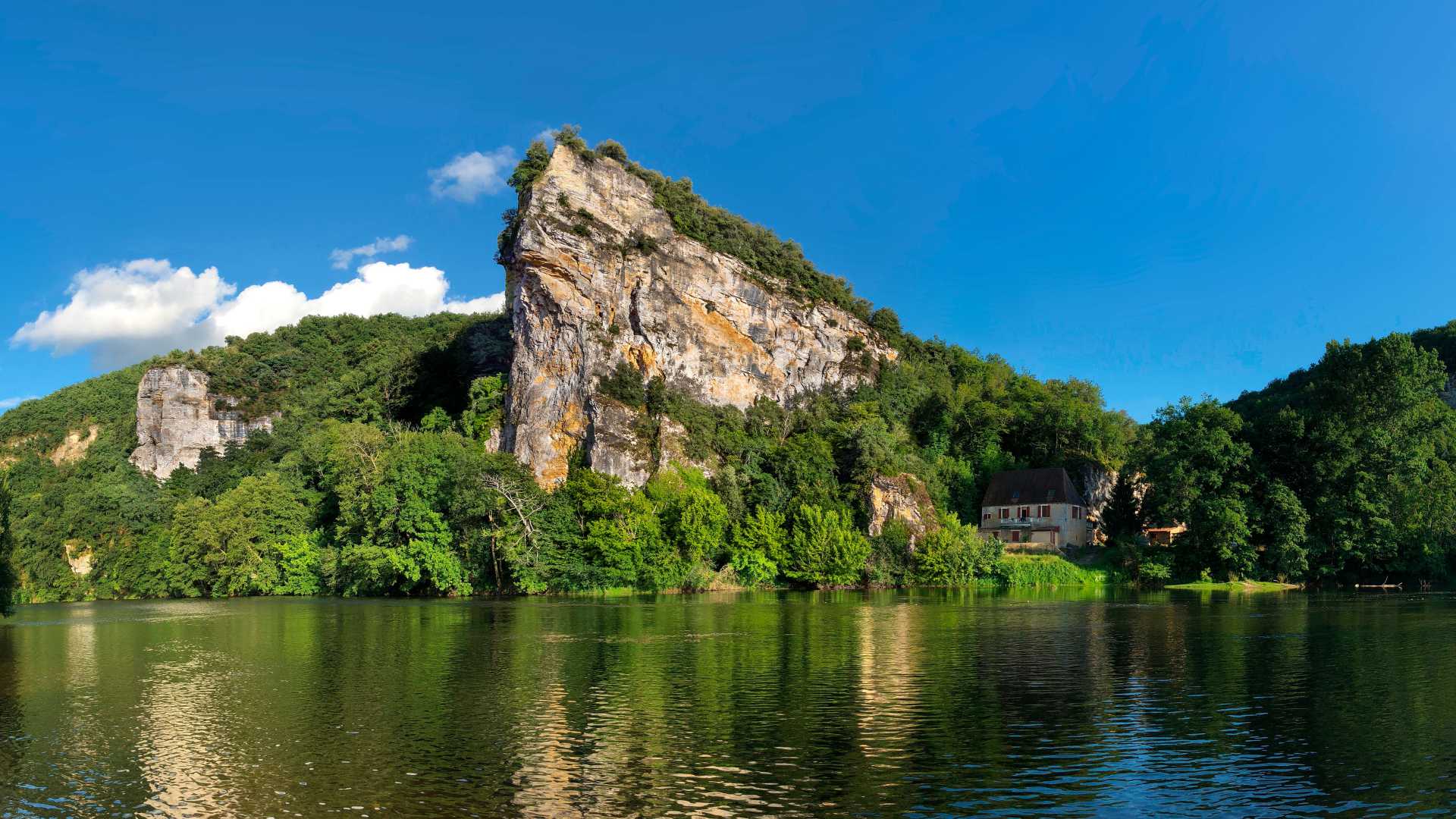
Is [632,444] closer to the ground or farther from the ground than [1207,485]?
farther from the ground

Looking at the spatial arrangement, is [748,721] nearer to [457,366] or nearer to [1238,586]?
[1238,586]

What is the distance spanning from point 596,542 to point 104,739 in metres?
51.0

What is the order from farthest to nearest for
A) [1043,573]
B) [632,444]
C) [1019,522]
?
[1019,522], [632,444], [1043,573]

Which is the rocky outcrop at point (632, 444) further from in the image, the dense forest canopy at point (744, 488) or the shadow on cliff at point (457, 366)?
the shadow on cliff at point (457, 366)

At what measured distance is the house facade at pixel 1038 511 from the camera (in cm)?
8619

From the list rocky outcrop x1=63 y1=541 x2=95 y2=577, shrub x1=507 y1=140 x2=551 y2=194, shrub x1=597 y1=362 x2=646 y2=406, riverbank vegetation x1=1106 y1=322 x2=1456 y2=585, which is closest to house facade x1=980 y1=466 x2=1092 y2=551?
riverbank vegetation x1=1106 y1=322 x2=1456 y2=585

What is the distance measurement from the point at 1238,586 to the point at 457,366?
3450 inches

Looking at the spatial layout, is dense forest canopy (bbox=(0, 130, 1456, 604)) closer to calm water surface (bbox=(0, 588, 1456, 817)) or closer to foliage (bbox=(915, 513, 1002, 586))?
foliage (bbox=(915, 513, 1002, 586))

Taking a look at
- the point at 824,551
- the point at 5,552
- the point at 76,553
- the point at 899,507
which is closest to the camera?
the point at 5,552

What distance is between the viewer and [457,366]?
116m

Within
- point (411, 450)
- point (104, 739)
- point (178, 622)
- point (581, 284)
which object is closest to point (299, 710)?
point (104, 739)

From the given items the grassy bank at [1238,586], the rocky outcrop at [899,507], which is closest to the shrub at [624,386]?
the rocky outcrop at [899,507]

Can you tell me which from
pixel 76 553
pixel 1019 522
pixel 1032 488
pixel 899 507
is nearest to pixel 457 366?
pixel 76 553

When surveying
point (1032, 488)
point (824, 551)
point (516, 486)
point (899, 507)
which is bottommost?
point (824, 551)
